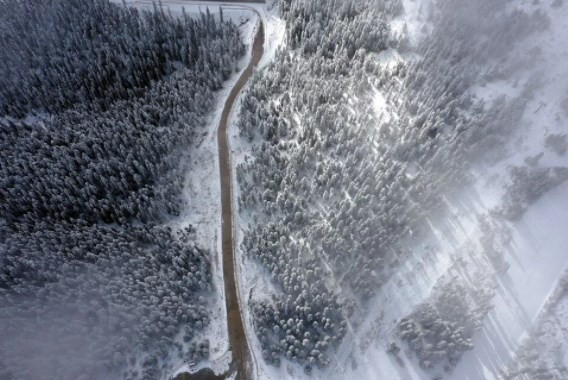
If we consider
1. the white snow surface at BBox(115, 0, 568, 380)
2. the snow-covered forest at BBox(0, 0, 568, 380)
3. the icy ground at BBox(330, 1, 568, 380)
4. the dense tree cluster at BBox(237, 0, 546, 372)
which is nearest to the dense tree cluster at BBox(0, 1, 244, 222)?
the snow-covered forest at BBox(0, 0, 568, 380)

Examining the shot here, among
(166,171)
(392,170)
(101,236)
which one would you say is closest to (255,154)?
(166,171)

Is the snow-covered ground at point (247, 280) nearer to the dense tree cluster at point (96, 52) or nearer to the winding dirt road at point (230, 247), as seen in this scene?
the winding dirt road at point (230, 247)

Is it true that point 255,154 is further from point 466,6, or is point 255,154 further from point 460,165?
point 466,6

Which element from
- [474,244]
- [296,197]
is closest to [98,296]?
[296,197]

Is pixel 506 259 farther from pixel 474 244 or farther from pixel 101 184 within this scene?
pixel 101 184

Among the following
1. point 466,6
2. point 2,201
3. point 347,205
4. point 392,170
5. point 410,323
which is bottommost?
point 2,201

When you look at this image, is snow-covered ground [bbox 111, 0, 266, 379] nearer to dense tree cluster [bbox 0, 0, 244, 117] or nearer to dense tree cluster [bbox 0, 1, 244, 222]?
dense tree cluster [bbox 0, 1, 244, 222]

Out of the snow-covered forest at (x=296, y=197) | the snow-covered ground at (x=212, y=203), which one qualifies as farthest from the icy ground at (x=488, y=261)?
the snow-covered ground at (x=212, y=203)
